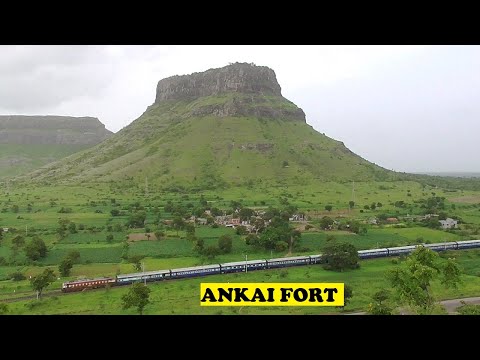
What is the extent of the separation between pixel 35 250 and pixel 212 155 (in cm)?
3058

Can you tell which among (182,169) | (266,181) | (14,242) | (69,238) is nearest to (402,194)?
(266,181)

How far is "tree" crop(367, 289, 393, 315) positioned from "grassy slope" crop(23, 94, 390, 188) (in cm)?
2907

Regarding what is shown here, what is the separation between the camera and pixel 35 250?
17.0m

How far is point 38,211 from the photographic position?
91.6 feet

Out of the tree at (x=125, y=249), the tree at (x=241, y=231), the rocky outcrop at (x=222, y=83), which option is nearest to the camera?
the tree at (x=125, y=249)

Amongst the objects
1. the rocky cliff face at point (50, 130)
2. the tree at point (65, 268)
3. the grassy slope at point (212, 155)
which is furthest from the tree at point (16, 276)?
the rocky cliff face at point (50, 130)

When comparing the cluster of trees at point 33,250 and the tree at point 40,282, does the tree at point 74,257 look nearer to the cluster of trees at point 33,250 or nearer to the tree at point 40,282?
the cluster of trees at point 33,250

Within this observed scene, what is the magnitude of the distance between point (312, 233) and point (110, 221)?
12.1 meters

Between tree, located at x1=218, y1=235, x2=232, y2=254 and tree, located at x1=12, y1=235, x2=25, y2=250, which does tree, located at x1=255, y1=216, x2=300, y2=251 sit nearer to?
tree, located at x1=218, y1=235, x2=232, y2=254

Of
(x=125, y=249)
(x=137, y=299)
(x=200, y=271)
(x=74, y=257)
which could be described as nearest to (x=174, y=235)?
(x=125, y=249)

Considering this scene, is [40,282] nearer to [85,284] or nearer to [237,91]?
[85,284]

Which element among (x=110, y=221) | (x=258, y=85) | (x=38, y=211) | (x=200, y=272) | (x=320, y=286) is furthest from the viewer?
(x=258, y=85)

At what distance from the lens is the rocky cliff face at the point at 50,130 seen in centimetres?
7344
